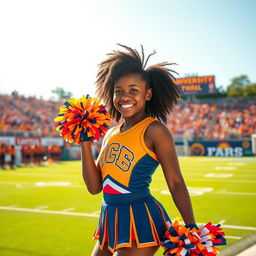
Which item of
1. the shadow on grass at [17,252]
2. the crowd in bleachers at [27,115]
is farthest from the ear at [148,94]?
the crowd in bleachers at [27,115]

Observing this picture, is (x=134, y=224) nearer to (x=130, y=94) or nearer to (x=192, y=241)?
(x=192, y=241)

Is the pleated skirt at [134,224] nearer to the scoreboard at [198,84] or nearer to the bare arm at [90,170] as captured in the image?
the bare arm at [90,170]

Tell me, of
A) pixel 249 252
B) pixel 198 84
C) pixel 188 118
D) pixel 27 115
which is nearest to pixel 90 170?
pixel 249 252

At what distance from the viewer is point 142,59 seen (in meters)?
2.27

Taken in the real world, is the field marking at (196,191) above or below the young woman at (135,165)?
below

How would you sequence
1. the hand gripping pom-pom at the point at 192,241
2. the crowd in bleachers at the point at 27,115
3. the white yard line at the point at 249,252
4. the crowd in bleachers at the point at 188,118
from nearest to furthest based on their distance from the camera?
the hand gripping pom-pom at the point at 192,241
the white yard line at the point at 249,252
the crowd in bleachers at the point at 27,115
the crowd in bleachers at the point at 188,118

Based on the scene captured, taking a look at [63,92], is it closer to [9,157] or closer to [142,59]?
[9,157]

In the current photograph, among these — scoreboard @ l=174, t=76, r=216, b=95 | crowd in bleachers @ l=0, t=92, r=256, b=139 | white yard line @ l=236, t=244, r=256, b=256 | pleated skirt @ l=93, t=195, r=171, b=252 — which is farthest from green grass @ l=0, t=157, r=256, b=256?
scoreboard @ l=174, t=76, r=216, b=95

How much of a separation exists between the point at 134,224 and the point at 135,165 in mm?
322

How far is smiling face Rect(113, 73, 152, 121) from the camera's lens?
2092 millimetres

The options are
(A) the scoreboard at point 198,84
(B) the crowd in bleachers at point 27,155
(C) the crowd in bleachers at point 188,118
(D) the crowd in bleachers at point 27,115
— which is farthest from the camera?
(A) the scoreboard at point 198,84

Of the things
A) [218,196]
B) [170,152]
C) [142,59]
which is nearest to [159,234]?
[170,152]

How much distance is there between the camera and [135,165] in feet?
6.52

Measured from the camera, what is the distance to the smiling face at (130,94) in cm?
209
